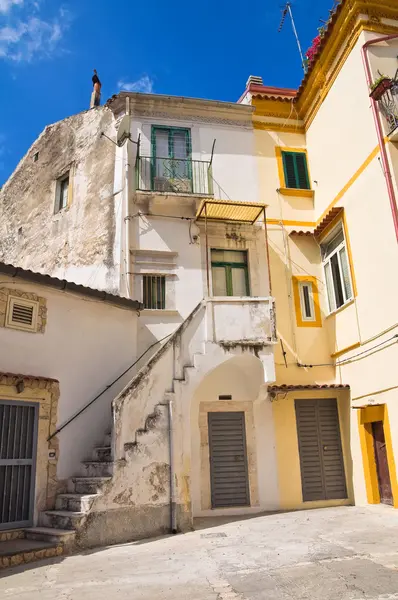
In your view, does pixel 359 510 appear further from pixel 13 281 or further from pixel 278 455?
pixel 13 281

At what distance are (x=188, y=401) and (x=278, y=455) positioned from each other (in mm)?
3146

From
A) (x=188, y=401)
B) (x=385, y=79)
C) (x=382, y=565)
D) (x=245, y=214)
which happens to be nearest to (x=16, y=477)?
(x=188, y=401)

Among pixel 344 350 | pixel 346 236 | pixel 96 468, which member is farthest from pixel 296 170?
pixel 96 468

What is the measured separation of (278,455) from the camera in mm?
11430

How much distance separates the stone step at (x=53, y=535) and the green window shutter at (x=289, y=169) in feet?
34.1

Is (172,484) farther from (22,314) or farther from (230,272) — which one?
→ (230,272)

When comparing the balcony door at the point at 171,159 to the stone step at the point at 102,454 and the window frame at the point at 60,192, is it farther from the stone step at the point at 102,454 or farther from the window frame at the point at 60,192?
the stone step at the point at 102,454

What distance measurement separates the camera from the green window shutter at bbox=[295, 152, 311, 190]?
45.8 feet

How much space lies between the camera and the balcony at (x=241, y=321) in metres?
10.4

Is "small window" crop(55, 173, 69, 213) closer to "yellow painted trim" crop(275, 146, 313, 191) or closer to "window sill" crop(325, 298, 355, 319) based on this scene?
"yellow painted trim" crop(275, 146, 313, 191)

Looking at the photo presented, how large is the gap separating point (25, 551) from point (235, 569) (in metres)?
3.07

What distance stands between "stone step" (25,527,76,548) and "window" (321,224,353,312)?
782 centimetres

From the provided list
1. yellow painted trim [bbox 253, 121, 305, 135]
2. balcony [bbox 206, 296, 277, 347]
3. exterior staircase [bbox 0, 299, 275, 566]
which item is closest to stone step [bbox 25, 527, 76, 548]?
exterior staircase [bbox 0, 299, 275, 566]

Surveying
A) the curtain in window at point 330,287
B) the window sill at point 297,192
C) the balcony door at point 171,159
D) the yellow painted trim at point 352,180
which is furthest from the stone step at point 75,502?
the window sill at point 297,192
